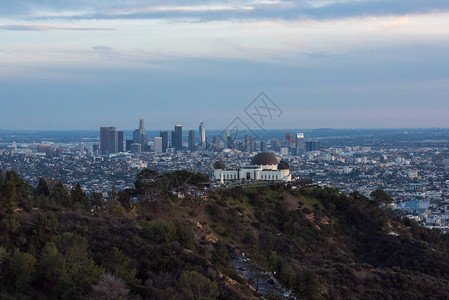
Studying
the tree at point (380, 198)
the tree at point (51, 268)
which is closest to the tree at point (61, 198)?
the tree at point (51, 268)

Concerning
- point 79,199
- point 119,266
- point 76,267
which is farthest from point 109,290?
point 79,199

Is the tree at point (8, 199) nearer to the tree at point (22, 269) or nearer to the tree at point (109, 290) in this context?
the tree at point (22, 269)

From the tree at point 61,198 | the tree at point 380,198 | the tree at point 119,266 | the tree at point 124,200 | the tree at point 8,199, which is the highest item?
the tree at point 8,199

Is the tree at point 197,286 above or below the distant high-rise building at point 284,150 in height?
above

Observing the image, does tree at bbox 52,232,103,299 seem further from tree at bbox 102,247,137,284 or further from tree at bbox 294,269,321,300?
tree at bbox 294,269,321,300

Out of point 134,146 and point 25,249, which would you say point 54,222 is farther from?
point 134,146

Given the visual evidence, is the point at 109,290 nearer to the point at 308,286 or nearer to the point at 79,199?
the point at 308,286

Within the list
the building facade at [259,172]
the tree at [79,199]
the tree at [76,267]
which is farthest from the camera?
the building facade at [259,172]
